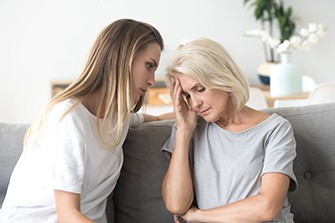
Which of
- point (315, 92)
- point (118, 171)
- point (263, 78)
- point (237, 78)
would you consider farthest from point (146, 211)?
point (263, 78)

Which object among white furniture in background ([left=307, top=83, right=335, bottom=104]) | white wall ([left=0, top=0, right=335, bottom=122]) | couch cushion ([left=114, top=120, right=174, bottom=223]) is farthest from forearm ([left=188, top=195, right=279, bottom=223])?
white wall ([left=0, top=0, right=335, bottom=122])

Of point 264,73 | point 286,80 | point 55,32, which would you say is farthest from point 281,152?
point 55,32

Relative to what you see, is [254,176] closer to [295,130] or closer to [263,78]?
[295,130]

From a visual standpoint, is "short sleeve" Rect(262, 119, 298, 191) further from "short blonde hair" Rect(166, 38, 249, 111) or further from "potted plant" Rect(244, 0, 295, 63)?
"potted plant" Rect(244, 0, 295, 63)

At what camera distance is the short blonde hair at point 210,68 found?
5.91ft

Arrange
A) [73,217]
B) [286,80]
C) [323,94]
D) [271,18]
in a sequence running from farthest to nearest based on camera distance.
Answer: [271,18] → [286,80] → [323,94] → [73,217]

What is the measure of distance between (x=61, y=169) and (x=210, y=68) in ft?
1.77

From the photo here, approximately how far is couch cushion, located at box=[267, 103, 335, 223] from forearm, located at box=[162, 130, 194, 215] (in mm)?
393

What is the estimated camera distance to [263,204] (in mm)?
1709

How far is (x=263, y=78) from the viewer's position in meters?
5.40

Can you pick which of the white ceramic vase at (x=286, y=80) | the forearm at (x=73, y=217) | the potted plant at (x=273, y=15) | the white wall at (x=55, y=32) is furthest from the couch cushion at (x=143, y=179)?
the potted plant at (x=273, y=15)

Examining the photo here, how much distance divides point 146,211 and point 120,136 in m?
0.33

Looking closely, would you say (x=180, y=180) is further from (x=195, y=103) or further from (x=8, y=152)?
(x=8, y=152)

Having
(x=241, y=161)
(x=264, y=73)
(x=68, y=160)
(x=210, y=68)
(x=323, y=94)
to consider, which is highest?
(x=210, y=68)
